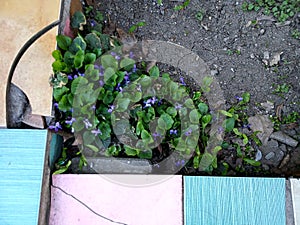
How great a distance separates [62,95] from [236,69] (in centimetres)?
80

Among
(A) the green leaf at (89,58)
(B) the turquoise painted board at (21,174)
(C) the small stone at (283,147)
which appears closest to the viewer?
(B) the turquoise painted board at (21,174)

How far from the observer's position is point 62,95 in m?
1.49

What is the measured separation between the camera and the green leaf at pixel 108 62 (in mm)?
1526

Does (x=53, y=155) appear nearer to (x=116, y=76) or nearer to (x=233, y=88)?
(x=116, y=76)

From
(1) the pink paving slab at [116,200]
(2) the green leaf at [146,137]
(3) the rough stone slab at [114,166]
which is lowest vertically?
(1) the pink paving slab at [116,200]

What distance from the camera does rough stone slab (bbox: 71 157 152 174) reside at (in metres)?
1.54

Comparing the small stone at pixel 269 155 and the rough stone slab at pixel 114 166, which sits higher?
the small stone at pixel 269 155

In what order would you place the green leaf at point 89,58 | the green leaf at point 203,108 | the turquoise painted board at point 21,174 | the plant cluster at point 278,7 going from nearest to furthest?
the turquoise painted board at point 21,174 → the green leaf at point 89,58 → the green leaf at point 203,108 → the plant cluster at point 278,7

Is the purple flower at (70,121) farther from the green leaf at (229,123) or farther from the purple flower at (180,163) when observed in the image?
the green leaf at (229,123)

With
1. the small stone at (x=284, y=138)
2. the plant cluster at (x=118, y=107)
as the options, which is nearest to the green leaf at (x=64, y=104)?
the plant cluster at (x=118, y=107)

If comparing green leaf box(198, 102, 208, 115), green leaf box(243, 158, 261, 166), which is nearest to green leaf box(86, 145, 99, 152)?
green leaf box(198, 102, 208, 115)

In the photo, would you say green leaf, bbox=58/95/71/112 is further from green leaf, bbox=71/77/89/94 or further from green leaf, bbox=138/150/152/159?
green leaf, bbox=138/150/152/159

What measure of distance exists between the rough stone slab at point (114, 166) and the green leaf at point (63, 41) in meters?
0.44

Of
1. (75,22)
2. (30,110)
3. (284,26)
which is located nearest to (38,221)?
Answer: (30,110)
